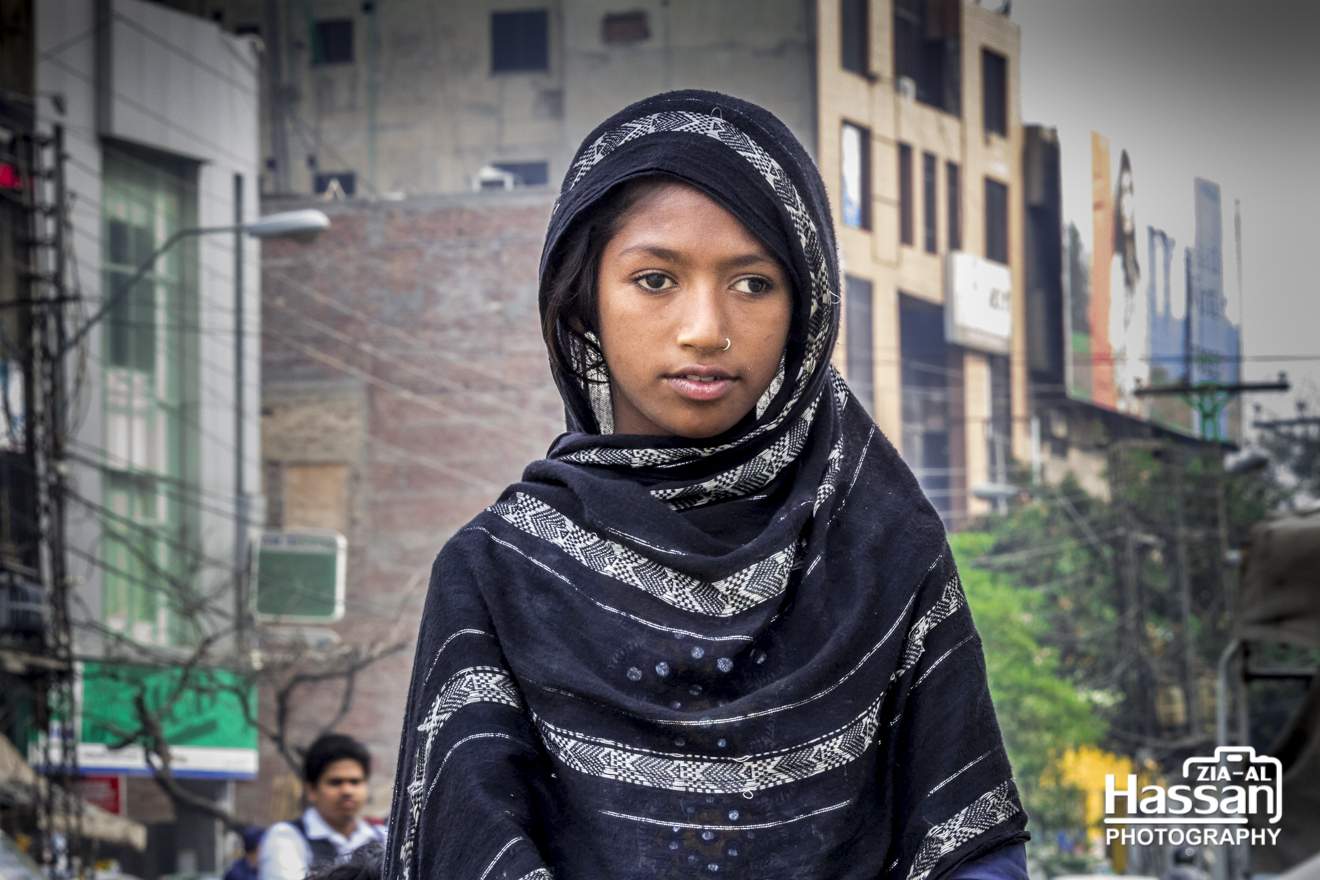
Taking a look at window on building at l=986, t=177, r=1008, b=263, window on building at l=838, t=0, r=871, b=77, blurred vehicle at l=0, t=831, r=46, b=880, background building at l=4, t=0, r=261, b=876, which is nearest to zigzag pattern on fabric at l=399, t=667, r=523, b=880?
blurred vehicle at l=0, t=831, r=46, b=880

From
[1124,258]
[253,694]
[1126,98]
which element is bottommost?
[253,694]

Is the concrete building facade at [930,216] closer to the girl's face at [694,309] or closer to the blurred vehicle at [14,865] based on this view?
the blurred vehicle at [14,865]

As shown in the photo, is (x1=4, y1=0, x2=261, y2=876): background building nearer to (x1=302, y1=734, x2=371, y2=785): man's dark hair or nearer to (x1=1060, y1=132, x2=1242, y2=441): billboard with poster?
(x1=1060, y1=132, x2=1242, y2=441): billboard with poster

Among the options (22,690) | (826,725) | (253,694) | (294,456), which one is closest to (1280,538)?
(826,725)

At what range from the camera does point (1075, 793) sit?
2520cm

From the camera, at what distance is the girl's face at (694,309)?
147cm

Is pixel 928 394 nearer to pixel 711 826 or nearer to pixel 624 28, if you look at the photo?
pixel 624 28

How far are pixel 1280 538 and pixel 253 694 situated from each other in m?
15.0

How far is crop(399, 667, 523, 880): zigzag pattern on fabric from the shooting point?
144 cm

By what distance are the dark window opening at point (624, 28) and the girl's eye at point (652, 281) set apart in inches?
838

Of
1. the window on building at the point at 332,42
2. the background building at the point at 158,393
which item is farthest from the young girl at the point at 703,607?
the window on building at the point at 332,42

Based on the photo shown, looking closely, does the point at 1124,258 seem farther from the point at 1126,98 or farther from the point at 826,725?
the point at 826,725

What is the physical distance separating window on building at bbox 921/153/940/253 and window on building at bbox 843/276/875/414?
5.03ft

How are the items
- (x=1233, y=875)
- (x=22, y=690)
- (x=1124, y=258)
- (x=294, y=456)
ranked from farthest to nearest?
(x=1124, y=258), (x=294, y=456), (x=22, y=690), (x=1233, y=875)
